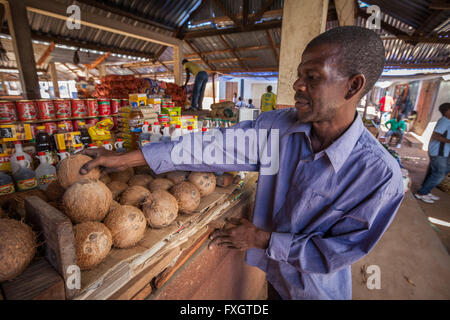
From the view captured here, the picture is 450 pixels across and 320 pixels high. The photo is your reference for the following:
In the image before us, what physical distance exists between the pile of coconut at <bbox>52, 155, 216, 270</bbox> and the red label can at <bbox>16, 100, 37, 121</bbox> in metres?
2.95

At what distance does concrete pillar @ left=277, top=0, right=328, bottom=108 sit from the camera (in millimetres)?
2939

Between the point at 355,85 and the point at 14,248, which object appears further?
the point at 355,85

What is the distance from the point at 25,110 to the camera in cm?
330

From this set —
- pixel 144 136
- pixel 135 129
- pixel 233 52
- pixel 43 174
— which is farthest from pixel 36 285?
pixel 233 52

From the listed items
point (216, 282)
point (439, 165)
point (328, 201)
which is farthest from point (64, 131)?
point (439, 165)

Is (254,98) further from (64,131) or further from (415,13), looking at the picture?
(64,131)

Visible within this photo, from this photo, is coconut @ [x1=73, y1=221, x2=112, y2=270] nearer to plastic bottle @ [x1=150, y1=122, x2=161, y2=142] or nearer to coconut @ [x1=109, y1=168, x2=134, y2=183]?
coconut @ [x1=109, y1=168, x2=134, y2=183]

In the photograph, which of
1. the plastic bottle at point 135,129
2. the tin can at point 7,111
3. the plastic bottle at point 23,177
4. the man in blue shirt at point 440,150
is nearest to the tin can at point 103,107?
the tin can at point 7,111

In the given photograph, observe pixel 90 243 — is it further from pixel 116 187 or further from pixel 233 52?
pixel 233 52

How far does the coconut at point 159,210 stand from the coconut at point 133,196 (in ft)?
0.13

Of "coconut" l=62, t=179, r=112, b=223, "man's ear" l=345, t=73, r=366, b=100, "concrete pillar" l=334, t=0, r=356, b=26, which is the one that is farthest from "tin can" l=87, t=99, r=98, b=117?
"concrete pillar" l=334, t=0, r=356, b=26

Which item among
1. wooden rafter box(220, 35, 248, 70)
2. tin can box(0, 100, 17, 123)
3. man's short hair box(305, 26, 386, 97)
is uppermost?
wooden rafter box(220, 35, 248, 70)

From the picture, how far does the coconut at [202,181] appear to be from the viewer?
60.1 inches

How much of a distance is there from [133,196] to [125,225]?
0.77 ft
